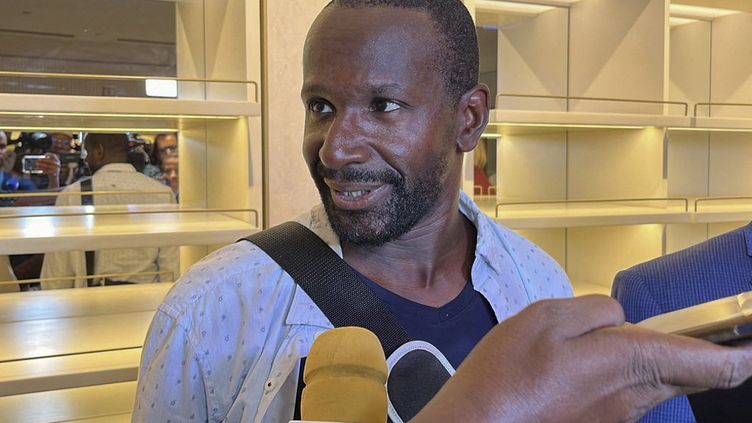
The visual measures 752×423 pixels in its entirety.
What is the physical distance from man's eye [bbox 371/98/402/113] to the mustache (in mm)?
61

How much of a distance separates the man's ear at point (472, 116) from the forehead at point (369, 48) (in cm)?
8

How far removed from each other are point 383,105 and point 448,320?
0.78ft

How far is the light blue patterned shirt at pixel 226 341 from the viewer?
27.3 inches

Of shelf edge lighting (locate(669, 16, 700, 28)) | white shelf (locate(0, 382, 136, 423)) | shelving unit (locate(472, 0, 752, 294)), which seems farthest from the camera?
shelf edge lighting (locate(669, 16, 700, 28))

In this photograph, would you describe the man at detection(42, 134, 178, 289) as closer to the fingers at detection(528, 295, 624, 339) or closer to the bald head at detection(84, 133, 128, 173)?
the bald head at detection(84, 133, 128, 173)

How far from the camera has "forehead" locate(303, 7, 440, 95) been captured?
0.72 m

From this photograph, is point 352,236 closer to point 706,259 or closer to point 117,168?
point 706,259

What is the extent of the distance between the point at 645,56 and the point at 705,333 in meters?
1.82

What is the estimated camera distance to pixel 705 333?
0.85 feet

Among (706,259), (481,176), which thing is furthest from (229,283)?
(481,176)

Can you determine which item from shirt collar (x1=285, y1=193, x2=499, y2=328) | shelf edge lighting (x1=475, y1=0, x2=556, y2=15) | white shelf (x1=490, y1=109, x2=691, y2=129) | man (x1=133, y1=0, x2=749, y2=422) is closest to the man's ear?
man (x1=133, y1=0, x2=749, y2=422)

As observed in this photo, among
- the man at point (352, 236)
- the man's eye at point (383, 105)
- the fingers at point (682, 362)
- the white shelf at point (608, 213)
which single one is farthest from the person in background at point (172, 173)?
the fingers at point (682, 362)

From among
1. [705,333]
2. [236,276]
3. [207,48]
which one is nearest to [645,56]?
[207,48]

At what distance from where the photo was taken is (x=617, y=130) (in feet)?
6.58
